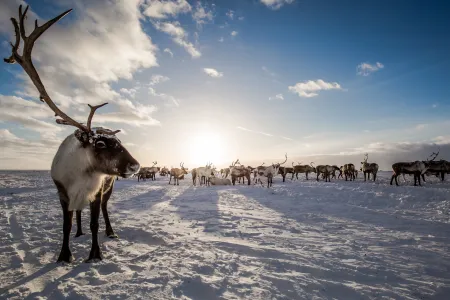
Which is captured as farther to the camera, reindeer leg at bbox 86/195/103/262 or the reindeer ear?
the reindeer ear

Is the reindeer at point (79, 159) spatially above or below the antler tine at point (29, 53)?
below

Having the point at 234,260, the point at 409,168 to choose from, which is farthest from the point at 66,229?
the point at 409,168

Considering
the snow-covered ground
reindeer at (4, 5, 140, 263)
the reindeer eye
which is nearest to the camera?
the snow-covered ground

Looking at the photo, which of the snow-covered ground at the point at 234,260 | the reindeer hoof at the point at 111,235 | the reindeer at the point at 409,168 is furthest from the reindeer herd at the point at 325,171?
the reindeer hoof at the point at 111,235

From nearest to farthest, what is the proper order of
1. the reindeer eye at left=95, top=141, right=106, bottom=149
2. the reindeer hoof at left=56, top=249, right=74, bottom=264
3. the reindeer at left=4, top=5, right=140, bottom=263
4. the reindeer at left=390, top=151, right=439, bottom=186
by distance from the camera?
the reindeer hoof at left=56, top=249, right=74, bottom=264
the reindeer at left=4, top=5, right=140, bottom=263
the reindeer eye at left=95, top=141, right=106, bottom=149
the reindeer at left=390, top=151, right=439, bottom=186

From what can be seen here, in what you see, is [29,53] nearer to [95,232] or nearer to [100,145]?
[100,145]

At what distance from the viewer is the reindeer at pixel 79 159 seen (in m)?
4.27

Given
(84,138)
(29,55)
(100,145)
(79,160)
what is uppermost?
(29,55)

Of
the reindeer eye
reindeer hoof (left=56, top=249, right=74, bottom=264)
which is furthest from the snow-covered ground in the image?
the reindeer eye

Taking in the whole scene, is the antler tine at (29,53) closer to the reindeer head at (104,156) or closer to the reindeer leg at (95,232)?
the reindeer head at (104,156)

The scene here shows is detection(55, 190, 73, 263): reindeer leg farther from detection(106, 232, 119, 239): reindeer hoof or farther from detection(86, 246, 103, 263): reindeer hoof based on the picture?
detection(106, 232, 119, 239): reindeer hoof

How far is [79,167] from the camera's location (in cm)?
435

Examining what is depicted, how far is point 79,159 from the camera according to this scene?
171 inches

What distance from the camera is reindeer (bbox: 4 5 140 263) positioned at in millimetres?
4270
